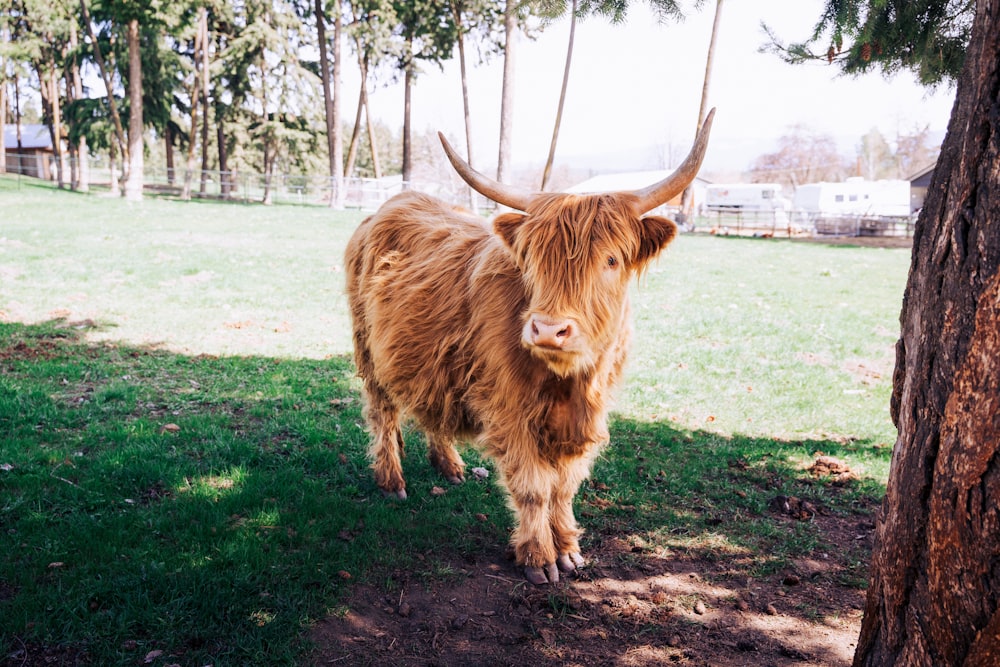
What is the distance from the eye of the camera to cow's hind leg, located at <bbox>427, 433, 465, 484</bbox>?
480 cm

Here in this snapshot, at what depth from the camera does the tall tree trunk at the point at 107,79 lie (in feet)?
95.5

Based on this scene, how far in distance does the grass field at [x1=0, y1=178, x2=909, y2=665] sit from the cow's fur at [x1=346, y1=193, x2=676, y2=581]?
0.54 meters

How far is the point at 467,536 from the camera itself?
400 cm

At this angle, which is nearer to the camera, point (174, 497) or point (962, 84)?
point (962, 84)

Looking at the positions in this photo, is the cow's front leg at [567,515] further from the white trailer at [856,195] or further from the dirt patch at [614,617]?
the white trailer at [856,195]

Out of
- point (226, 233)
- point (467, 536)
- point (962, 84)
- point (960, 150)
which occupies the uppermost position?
point (962, 84)

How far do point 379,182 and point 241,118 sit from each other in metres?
8.75

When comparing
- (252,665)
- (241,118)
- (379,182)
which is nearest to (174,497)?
(252,665)

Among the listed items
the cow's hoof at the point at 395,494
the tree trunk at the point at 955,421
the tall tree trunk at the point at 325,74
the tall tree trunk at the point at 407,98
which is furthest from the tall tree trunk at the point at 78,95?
the tree trunk at the point at 955,421

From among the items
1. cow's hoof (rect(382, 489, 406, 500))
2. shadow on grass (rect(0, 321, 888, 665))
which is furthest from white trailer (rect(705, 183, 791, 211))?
cow's hoof (rect(382, 489, 406, 500))

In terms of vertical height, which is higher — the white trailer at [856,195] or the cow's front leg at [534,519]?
the white trailer at [856,195]

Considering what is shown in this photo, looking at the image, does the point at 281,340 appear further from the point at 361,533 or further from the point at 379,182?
the point at 379,182

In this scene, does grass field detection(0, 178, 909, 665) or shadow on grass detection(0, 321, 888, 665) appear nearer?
shadow on grass detection(0, 321, 888, 665)

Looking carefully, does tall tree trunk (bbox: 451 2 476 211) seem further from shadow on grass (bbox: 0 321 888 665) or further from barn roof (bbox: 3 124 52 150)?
barn roof (bbox: 3 124 52 150)
